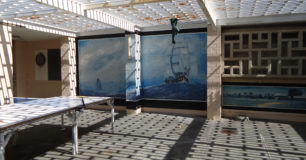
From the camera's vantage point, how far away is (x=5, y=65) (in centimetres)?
780

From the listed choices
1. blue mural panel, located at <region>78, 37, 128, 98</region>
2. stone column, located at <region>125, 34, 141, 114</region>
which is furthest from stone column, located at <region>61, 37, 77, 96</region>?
stone column, located at <region>125, 34, 141, 114</region>

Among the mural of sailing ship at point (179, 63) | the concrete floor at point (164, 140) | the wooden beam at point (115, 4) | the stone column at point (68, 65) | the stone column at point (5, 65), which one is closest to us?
the concrete floor at point (164, 140)

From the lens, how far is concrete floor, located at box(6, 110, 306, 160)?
17.3 feet

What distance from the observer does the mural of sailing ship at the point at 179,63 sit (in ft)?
31.2

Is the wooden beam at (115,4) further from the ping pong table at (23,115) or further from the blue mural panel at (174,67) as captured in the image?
the blue mural panel at (174,67)

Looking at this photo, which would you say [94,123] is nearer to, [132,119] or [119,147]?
[132,119]

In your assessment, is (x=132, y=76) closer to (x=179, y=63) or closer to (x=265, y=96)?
(x=179, y=63)

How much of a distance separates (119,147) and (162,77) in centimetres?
462

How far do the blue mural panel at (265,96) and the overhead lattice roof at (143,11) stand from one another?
2.32 meters

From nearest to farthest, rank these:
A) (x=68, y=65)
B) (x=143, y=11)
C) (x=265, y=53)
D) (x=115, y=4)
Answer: (x=115, y=4), (x=143, y=11), (x=265, y=53), (x=68, y=65)

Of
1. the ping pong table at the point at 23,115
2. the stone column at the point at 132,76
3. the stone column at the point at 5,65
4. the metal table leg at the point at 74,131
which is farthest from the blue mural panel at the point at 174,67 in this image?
the metal table leg at the point at 74,131

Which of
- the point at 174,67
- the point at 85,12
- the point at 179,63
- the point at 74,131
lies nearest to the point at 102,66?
the point at 174,67

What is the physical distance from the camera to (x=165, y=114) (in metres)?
9.64

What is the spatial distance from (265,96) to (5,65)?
28.6 feet
